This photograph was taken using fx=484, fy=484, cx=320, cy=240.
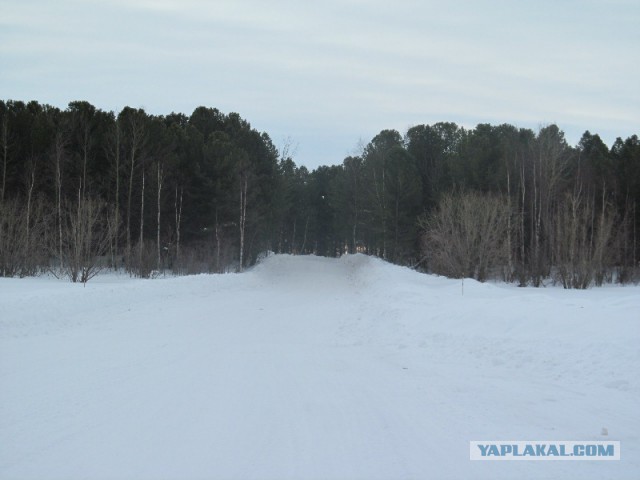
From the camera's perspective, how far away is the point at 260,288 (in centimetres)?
2777

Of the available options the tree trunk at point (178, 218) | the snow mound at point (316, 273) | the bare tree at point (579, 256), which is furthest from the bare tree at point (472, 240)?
the tree trunk at point (178, 218)

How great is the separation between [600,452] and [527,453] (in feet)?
2.52

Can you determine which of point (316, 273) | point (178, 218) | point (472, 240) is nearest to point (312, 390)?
point (472, 240)

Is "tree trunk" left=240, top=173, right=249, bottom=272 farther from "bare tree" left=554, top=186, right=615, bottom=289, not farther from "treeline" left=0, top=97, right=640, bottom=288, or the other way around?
"bare tree" left=554, top=186, right=615, bottom=289

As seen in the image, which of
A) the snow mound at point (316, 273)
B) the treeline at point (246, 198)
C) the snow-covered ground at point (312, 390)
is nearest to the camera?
the snow-covered ground at point (312, 390)

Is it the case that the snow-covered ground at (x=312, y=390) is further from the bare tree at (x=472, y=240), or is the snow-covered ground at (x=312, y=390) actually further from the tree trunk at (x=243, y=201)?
the tree trunk at (x=243, y=201)

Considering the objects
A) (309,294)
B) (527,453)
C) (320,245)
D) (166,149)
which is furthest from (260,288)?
(320,245)

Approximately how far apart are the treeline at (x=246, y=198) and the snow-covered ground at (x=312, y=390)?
40.9 feet

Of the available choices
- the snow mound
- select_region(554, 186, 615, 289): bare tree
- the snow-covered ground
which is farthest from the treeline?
the snow-covered ground

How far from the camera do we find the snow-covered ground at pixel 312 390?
4.77 meters

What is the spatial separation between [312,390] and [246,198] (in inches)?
1224

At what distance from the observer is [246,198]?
123 ft

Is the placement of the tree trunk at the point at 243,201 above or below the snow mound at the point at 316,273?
above

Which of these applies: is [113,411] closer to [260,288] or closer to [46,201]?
[260,288]
